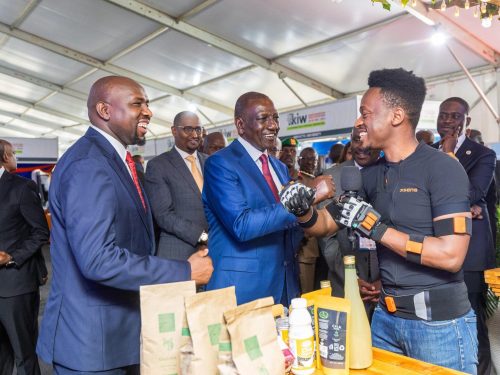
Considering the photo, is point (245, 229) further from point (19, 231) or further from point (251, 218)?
point (19, 231)

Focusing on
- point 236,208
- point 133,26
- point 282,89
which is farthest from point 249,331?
point 282,89

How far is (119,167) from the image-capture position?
5.21ft

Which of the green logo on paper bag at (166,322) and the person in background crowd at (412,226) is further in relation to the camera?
the person in background crowd at (412,226)

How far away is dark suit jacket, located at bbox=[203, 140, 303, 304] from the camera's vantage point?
1.87 m

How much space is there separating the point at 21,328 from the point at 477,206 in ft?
9.82

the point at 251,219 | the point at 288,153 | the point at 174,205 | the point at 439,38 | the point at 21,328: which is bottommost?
the point at 21,328

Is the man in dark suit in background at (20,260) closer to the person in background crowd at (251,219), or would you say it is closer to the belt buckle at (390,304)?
the person in background crowd at (251,219)

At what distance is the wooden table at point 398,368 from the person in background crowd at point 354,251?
112cm

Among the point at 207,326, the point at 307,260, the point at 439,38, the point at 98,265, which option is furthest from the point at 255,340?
the point at 439,38

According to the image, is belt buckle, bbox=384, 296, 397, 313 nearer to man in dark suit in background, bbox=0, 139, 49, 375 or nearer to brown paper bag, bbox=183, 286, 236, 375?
brown paper bag, bbox=183, 286, 236, 375

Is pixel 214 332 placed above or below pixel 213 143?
below

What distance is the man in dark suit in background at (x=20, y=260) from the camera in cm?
278

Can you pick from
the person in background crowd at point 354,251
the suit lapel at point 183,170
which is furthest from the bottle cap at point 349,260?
the suit lapel at point 183,170

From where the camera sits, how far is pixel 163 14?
7.75 meters
